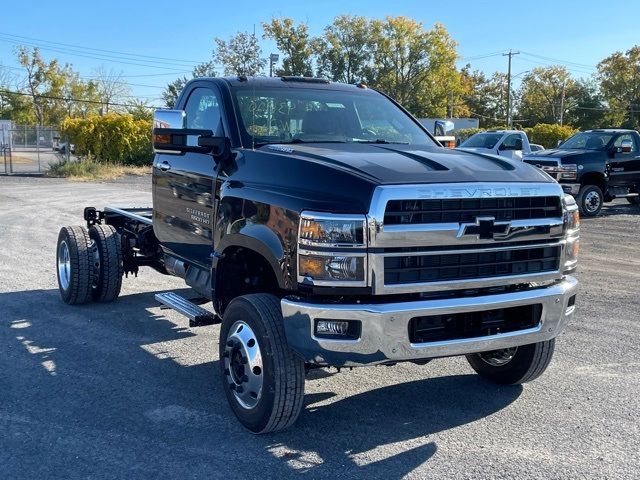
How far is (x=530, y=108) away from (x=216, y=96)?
85.6 meters

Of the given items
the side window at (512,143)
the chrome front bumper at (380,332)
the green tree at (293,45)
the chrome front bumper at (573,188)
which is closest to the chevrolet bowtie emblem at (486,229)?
the chrome front bumper at (380,332)

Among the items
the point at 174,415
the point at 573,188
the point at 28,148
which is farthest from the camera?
the point at 28,148

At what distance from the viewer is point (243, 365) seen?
163 inches

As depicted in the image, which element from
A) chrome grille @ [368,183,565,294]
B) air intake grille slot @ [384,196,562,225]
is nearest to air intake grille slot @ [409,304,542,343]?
chrome grille @ [368,183,565,294]

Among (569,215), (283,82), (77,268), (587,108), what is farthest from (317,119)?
(587,108)

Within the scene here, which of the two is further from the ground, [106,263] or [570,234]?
[570,234]

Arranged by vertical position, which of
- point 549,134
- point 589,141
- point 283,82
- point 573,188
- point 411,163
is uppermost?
point 549,134

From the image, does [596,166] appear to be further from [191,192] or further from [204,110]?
[191,192]

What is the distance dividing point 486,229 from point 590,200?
14.2 m

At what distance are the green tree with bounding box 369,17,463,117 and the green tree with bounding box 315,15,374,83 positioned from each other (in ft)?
3.24

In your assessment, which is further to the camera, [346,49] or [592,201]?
[346,49]

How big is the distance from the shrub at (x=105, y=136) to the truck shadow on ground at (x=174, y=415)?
25.5 metres

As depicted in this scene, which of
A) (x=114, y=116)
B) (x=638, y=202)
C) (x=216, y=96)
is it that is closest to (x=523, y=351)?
(x=216, y=96)

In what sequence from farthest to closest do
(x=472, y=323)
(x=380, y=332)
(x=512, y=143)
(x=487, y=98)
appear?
(x=487, y=98) → (x=512, y=143) → (x=472, y=323) → (x=380, y=332)
